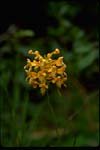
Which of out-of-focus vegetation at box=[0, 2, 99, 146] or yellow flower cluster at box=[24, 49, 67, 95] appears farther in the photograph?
out-of-focus vegetation at box=[0, 2, 99, 146]

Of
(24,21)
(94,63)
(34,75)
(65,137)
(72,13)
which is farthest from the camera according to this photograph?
(24,21)

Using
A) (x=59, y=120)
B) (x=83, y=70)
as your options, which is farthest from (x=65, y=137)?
(x=83, y=70)

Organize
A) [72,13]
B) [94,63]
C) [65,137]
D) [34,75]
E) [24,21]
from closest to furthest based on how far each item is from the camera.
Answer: [34,75]
[65,137]
[94,63]
[72,13]
[24,21]

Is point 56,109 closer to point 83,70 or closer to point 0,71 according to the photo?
point 83,70

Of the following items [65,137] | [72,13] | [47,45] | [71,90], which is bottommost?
[65,137]

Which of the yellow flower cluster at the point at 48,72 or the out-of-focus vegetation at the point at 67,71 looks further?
the out-of-focus vegetation at the point at 67,71

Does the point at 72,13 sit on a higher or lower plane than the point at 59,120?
higher

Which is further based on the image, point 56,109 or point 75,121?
point 56,109

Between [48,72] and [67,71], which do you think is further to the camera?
[67,71]

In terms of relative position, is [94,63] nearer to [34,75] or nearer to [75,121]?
[75,121]
